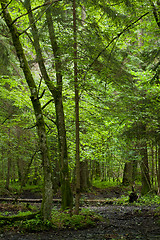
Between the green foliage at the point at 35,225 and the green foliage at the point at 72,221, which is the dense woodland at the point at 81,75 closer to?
the green foliage at the point at 35,225

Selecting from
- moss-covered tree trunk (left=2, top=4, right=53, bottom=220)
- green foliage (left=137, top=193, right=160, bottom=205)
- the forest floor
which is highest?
moss-covered tree trunk (left=2, top=4, right=53, bottom=220)

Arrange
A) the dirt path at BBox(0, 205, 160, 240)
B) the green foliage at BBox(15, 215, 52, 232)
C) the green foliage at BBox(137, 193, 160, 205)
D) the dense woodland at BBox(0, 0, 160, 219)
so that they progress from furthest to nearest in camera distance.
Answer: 1. the green foliage at BBox(137, 193, 160, 205)
2. the dense woodland at BBox(0, 0, 160, 219)
3. the green foliage at BBox(15, 215, 52, 232)
4. the dirt path at BBox(0, 205, 160, 240)

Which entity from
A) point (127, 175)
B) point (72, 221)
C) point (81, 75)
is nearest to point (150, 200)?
point (72, 221)

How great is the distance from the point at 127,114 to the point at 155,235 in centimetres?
331

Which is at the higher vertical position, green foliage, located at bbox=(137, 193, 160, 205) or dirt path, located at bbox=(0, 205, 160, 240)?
dirt path, located at bbox=(0, 205, 160, 240)

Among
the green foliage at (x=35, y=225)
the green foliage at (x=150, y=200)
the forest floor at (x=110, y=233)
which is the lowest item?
the green foliage at (x=150, y=200)

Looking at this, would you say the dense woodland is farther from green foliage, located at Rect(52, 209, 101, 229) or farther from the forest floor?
the forest floor

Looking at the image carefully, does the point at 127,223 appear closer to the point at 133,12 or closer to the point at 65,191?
the point at 65,191

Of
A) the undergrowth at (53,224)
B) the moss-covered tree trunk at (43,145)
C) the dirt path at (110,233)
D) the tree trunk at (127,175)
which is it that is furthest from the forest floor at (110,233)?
the tree trunk at (127,175)

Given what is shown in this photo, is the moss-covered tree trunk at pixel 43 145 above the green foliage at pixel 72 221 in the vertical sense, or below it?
above

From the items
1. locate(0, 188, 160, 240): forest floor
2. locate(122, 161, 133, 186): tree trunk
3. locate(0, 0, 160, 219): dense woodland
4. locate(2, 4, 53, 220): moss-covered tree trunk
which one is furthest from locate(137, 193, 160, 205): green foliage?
locate(122, 161, 133, 186): tree trunk

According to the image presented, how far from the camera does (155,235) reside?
194 inches

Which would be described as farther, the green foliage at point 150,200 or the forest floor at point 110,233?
the green foliage at point 150,200

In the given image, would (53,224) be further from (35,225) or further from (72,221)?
(72,221)
